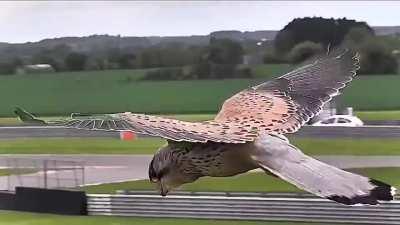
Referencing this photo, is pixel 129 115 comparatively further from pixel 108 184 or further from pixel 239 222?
pixel 108 184

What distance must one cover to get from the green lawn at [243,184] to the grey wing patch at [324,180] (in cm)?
660

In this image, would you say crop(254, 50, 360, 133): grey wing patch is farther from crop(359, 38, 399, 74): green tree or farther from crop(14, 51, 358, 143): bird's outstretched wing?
crop(359, 38, 399, 74): green tree

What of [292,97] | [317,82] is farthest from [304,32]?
[292,97]

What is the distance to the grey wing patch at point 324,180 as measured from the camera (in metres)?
2.17

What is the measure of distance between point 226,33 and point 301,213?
1902 mm

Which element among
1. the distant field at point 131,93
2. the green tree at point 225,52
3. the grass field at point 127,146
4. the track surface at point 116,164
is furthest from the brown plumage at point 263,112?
the grass field at point 127,146

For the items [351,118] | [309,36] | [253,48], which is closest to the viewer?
[309,36]

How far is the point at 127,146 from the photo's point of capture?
12453 mm

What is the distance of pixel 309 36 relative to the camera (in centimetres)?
538

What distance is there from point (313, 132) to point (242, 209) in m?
4.03

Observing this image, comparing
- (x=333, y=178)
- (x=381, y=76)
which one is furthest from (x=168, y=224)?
(x=333, y=178)

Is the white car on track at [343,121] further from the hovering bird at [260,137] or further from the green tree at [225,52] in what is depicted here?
the hovering bird at [260,137]

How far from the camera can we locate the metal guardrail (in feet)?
24.1

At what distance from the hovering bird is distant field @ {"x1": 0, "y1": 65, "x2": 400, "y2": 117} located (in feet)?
8.99
